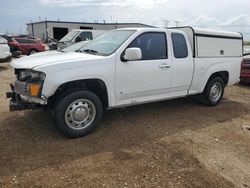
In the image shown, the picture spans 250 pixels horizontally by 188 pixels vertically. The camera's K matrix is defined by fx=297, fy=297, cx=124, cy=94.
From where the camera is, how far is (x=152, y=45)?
5.71 meters

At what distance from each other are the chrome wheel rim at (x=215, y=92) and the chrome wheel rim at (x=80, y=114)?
341 centimetres

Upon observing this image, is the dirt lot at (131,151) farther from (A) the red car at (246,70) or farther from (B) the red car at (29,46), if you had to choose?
(B) the red car at (29,46)

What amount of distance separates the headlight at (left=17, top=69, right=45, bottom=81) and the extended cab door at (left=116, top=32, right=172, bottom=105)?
4.26 feet

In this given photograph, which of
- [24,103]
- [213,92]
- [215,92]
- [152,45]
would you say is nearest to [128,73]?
[152,45]

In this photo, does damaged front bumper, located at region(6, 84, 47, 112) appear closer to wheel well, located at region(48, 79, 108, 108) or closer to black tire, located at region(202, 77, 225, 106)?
wheel well, located at region(48, 79, 108, 108)

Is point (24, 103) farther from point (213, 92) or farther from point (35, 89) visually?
point (213, 92)

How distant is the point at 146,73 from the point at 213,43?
2.42 metres

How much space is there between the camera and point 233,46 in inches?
297

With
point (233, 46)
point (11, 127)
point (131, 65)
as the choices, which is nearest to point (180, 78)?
point (131, 65)

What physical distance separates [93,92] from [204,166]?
218cm

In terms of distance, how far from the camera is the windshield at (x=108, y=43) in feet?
17.3

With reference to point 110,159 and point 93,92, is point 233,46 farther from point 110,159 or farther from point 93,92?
point 110,159

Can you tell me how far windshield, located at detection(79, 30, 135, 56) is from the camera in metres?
5.26

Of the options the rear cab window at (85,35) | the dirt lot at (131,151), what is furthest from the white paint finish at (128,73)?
the rear cab window at (85,35)
